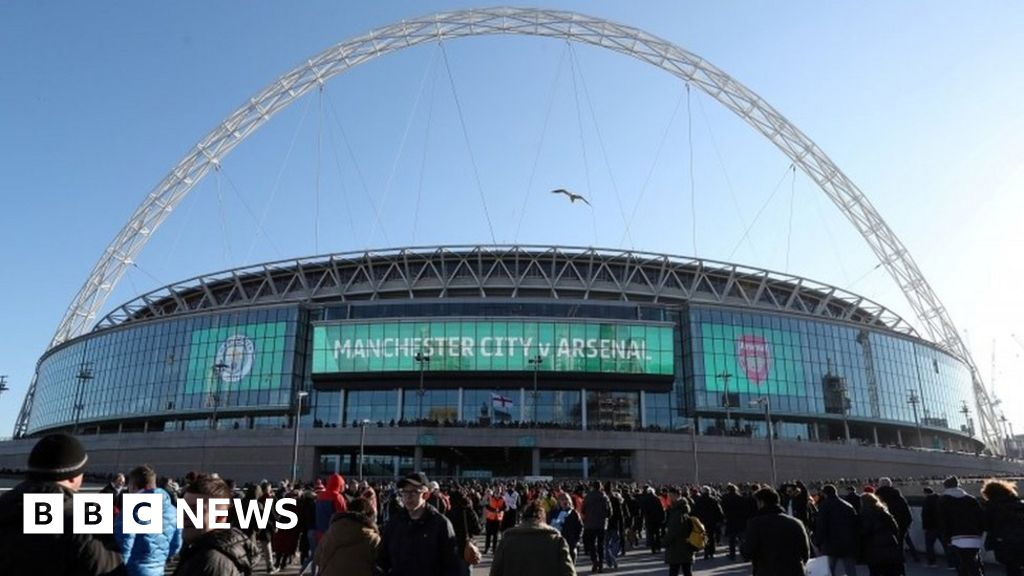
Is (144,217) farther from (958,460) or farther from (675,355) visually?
(958,460)

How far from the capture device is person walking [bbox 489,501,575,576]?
6043 millimetres

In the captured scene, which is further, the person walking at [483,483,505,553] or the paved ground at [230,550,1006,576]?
the person walking at [483,483,505,553]

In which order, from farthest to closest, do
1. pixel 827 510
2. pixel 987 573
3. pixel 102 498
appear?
1. pixel 987 573
2. pixel 827 510
3. pixel 102 498

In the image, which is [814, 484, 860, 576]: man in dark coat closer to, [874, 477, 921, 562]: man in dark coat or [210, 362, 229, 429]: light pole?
[874, 477, 921, 562]: man in dark coat

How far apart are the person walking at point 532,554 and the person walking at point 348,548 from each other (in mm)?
1140

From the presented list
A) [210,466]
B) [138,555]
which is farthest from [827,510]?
[210,466]

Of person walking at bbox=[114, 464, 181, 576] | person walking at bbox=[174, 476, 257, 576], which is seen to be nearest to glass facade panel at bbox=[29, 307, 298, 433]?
person walking at bbox=[114, 464, 181, 576]

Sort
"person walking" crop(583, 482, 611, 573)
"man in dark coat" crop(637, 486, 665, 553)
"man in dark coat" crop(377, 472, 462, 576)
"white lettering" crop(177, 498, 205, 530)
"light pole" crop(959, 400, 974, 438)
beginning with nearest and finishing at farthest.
A: "white lettering" crop(177, 498, 205, 530)
"man in dark coat" crop(377, 472, 462, 576)
"person walking" crop(583, 482, 611, 573)
"man in dark coat" crop(637, 486, 665, 553)
"light pole" crop(959, 400, 974, 438)

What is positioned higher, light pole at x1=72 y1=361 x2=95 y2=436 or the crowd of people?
light pole at x1=72 y1=361 x2=95 y2=436

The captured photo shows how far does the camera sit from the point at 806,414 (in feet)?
259

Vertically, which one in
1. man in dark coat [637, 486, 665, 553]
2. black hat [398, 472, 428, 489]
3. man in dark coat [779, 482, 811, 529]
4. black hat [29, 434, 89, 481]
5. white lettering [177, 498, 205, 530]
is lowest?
man in dark coat [637, 486, 665, 553]

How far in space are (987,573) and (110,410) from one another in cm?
9339

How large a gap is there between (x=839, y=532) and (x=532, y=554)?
25.2 ft

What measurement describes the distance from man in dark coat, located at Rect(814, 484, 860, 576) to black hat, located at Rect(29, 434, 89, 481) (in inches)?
442
